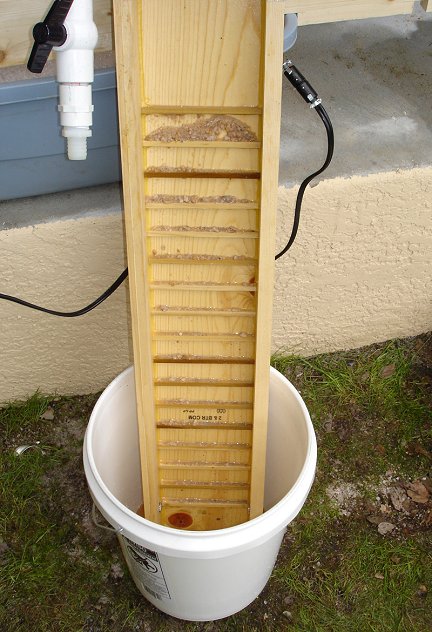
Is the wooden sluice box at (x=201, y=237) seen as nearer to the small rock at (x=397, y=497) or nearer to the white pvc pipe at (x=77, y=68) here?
the white pvc pipe at (x=77, y=68)

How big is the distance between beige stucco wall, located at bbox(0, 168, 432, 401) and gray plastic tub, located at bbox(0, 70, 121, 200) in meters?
0.09

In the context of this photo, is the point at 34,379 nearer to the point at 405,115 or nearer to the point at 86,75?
the point at 86,75

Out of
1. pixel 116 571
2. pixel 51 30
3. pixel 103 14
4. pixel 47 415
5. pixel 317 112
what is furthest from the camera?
pixel 47 415

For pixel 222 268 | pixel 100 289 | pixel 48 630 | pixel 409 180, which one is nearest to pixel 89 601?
pixel 48 630

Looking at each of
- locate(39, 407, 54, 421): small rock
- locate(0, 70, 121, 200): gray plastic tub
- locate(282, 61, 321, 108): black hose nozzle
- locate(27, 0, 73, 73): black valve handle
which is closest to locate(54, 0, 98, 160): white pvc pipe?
locate(27, 0, 73, 73): black valve handle

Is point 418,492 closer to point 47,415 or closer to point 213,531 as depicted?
point 213,531

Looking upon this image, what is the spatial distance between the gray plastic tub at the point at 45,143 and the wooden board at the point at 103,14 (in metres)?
0.06

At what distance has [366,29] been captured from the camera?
1.72m

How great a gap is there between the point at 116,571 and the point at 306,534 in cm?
43

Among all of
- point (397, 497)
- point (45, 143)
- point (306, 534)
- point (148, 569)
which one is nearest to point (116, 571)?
point (148, 569)

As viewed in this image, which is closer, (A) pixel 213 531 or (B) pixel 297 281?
(A) pixel 213 531

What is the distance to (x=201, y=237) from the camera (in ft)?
3.56

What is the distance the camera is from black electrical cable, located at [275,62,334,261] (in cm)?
114

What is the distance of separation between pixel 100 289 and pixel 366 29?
0.97 metres
